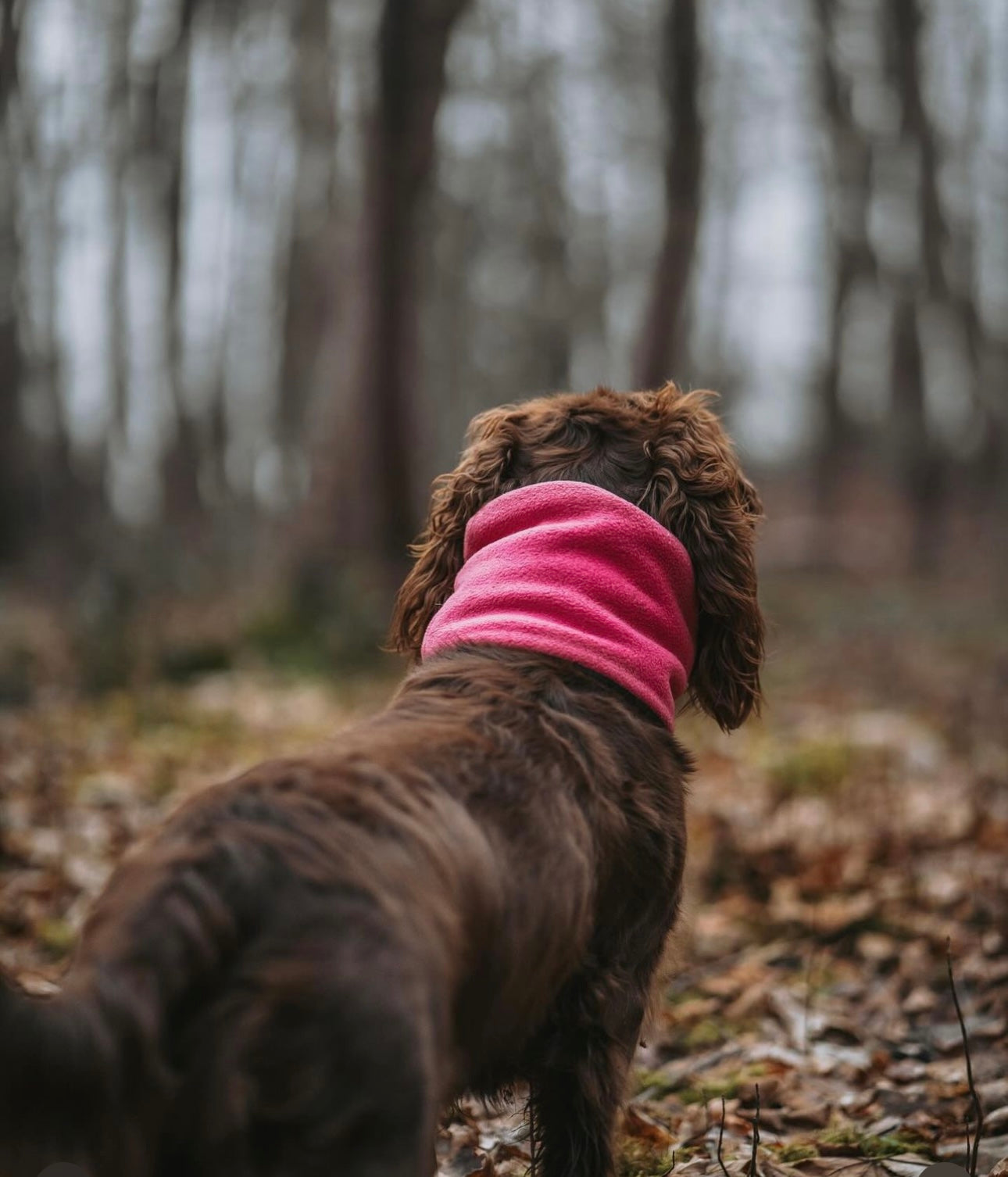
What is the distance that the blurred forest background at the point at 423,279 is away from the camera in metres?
11.0

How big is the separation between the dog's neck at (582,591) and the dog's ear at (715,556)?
8cm

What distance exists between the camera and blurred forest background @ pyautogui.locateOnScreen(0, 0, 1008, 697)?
433 inches

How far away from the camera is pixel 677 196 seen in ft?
41.2

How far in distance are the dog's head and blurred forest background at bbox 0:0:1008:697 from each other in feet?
18.7

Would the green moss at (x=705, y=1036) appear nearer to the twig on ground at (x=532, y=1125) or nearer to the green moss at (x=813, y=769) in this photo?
the twig on ground at (x=532, y=1125)

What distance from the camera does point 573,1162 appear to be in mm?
2479

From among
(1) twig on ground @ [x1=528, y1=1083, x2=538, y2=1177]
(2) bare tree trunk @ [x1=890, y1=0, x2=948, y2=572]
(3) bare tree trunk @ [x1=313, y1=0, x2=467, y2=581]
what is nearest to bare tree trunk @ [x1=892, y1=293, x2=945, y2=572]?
(2) bare tree trunk @ [x1=890, y1=0, x2=948, y2=572]

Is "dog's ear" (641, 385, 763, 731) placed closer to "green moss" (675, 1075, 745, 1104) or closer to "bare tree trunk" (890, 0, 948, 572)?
"green moss" (675, 1075, 745, 1104)

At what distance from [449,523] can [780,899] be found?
8.54ft

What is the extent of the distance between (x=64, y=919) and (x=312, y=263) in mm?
19216

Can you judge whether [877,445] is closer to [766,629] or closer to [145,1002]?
[766,629]

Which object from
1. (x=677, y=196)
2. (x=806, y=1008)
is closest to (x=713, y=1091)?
(x=806, y=1008)

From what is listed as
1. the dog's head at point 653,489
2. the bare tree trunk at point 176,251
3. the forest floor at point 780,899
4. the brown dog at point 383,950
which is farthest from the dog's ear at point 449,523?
the bare tree trunk at point 176,251

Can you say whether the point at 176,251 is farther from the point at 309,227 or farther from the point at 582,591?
the point at 582,591
